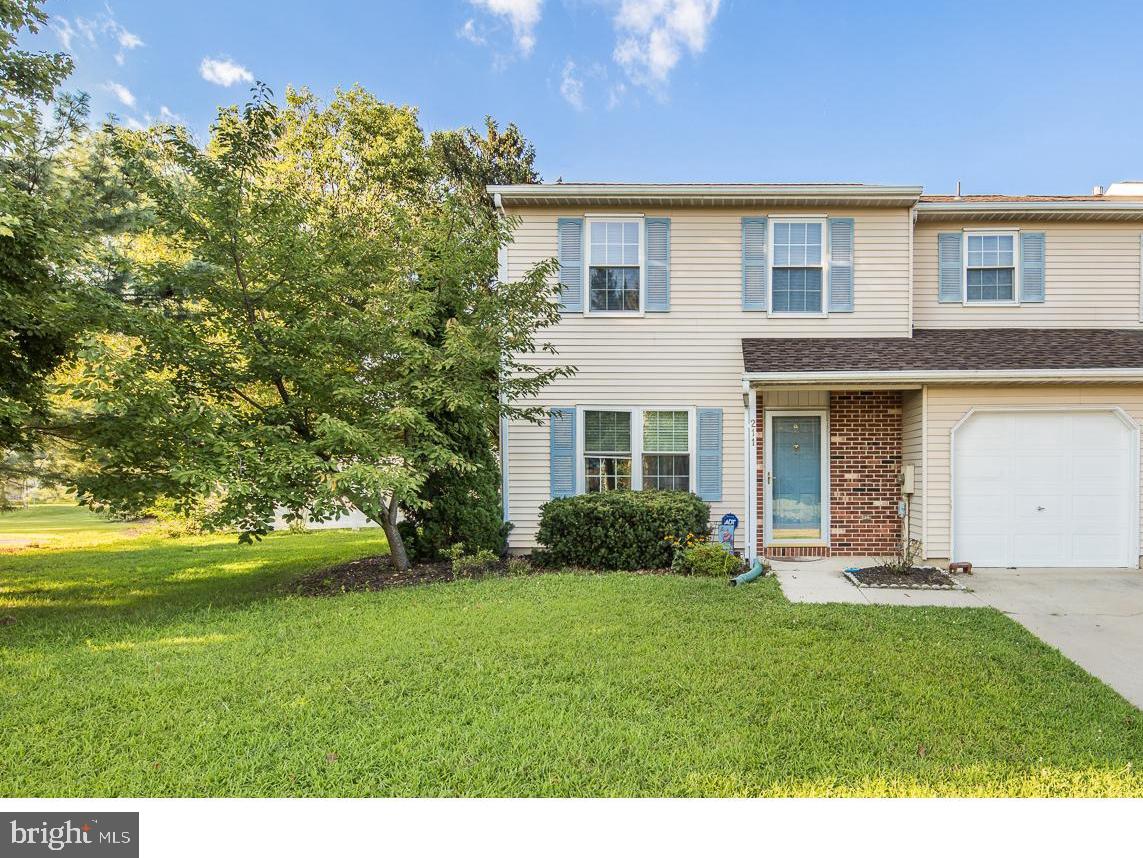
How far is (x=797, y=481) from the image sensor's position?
29.2ft

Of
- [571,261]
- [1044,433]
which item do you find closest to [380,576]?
[571,261]

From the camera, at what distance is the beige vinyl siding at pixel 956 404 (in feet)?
25.3

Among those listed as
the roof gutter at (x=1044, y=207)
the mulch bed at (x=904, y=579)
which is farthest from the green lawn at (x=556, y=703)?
the roof gutter at (x=1044, y=207)

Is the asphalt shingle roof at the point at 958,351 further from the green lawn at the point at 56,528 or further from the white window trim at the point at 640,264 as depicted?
the green lawn at the point at 56,528

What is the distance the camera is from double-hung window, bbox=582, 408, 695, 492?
909cm

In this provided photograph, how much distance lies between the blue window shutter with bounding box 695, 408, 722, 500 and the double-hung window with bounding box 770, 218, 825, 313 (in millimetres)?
2047

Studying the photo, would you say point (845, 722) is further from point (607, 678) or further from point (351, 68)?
A: point (351, 68)

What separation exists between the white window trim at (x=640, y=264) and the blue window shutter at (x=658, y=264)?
0.06 meters

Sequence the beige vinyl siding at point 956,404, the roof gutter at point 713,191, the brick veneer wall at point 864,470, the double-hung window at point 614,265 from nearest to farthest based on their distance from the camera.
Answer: the beige vinyl siding at point 956,404 < the roof gutter at point 713,191 < the brick veneer wall at point 864,470 < the double-hung window at point 614,265

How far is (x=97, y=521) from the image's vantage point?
21.1m

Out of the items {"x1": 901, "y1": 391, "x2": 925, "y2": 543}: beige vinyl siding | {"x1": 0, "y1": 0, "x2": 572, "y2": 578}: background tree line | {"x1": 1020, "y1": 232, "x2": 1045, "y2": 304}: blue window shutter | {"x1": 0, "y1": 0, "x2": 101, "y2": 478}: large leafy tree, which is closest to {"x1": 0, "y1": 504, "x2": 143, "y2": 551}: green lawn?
{"x1": 0, "y1": 0, "x2": 101, "y2": 478}: large leafy tree
